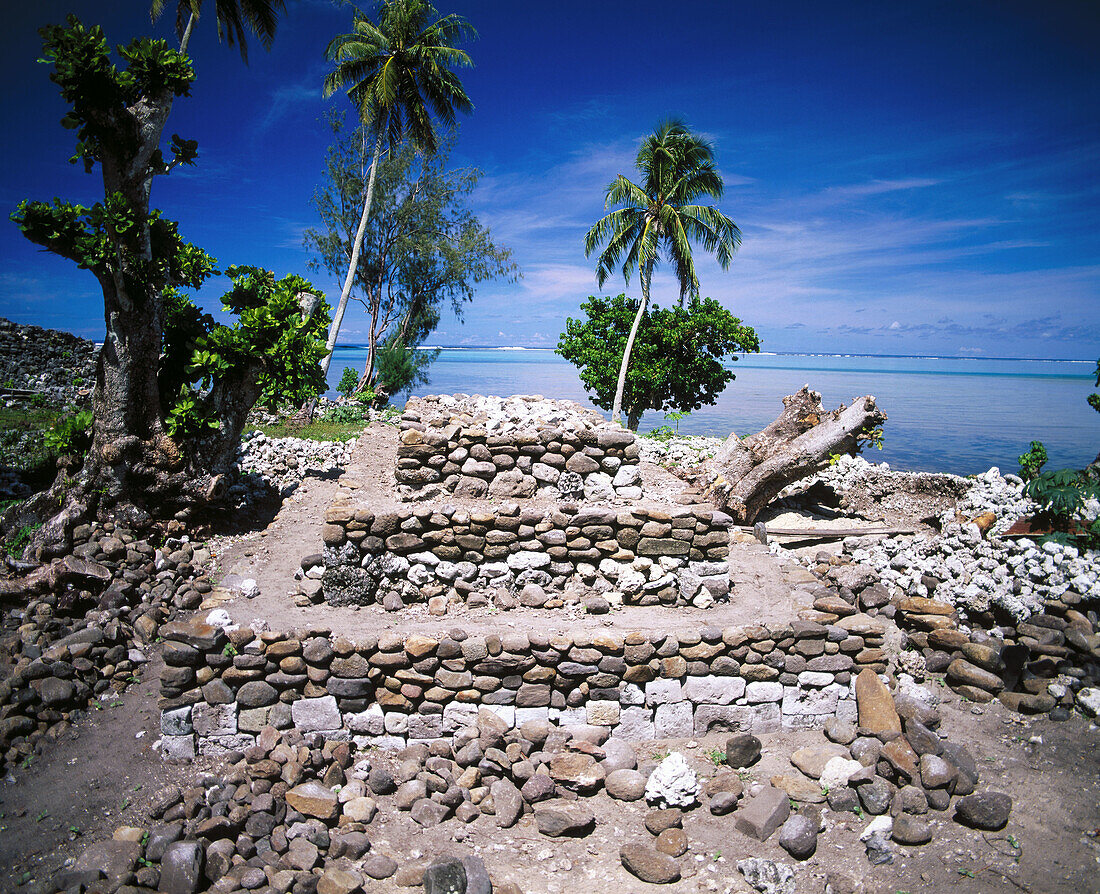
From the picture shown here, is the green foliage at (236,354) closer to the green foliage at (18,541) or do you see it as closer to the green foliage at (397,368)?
the green foliage at (18,541)

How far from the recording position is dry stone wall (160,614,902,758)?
4.94m

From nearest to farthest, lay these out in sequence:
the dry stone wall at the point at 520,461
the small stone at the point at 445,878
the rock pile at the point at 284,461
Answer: the small stone at the point at 445,878, the dry stone wall at the point at 520,461, the rock pile at the point at 284,461

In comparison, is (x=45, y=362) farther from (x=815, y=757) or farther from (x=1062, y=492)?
(x=1062, y=492)

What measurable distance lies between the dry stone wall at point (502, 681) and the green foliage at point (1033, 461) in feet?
21.7

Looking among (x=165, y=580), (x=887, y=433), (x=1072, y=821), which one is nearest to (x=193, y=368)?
(x=165, y=580)

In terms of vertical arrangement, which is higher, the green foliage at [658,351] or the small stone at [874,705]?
the green foliage at [658,351]

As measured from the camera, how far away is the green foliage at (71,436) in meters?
7.77

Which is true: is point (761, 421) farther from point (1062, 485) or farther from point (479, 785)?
point (479, 785)

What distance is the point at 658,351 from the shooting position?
20000 millimetres

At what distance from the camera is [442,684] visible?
511 centimetres

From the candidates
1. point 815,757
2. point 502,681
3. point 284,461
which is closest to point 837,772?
point 815,757

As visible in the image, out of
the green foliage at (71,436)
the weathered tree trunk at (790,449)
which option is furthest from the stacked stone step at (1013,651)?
the green foliage at (71,436)

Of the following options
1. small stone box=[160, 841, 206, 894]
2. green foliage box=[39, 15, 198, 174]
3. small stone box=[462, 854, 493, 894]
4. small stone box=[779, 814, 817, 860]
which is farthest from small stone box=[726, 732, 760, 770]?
green foliage box=[39, 15, 198, 174]

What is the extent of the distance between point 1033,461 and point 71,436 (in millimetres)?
15500
